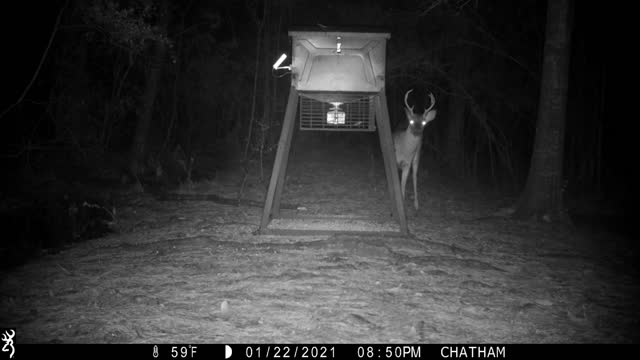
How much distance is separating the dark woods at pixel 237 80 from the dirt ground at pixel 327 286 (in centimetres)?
475

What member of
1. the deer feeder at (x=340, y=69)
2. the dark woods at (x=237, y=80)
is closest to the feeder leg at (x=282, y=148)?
the deer feeder at (x=340, y=69)

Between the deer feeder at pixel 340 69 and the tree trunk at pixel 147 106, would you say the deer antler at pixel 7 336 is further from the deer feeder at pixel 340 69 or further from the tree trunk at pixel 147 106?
the tree trunk at pixel 147 106

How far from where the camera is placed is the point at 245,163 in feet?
53.5

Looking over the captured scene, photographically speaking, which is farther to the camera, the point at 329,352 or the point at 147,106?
the point at 147,106

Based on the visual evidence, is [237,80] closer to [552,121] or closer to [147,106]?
[147,106]

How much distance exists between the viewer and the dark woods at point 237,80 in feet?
46.1

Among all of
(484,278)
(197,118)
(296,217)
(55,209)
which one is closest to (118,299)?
(484,278)

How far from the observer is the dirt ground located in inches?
177

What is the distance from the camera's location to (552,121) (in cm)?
991

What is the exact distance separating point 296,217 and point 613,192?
1352cm

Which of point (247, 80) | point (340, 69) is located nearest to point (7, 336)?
point (340, 69)

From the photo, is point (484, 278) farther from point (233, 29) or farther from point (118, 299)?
point (233, 29)
